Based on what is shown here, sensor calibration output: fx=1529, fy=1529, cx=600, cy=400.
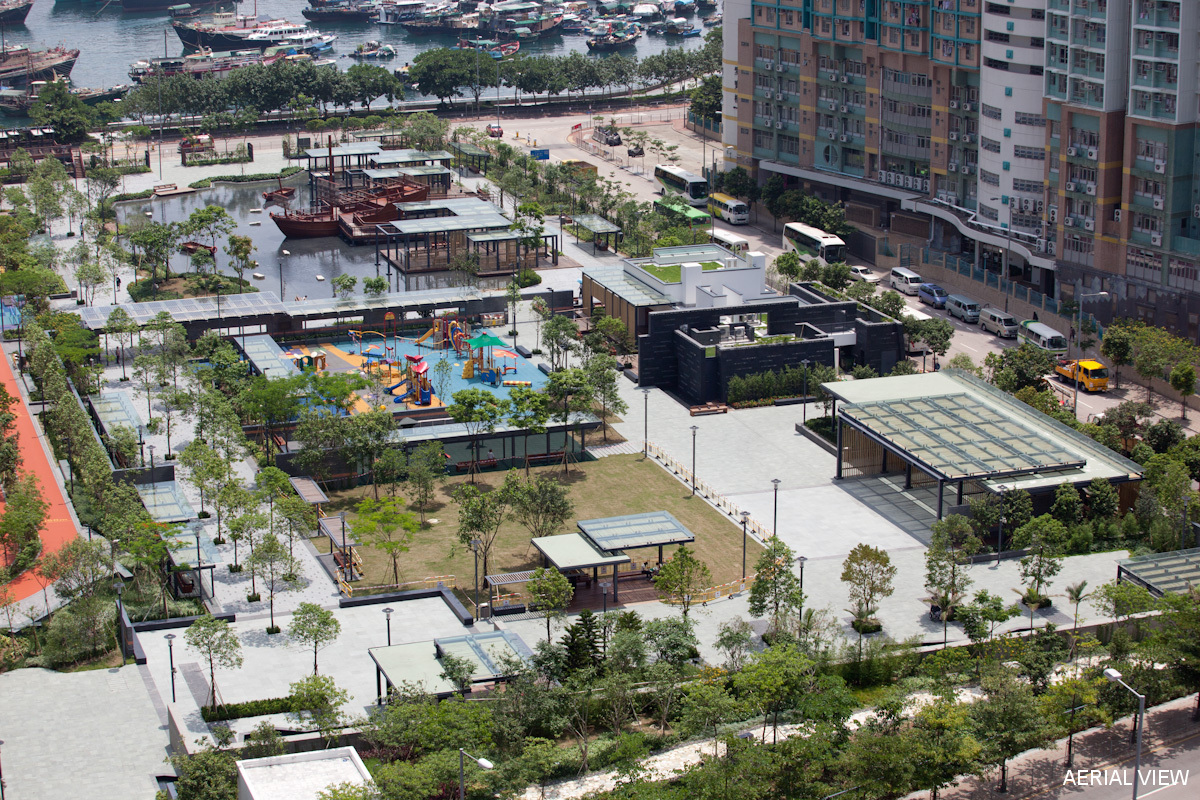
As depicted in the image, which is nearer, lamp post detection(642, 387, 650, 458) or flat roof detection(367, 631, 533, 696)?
flat roof detection(367, 631, 533, 696)

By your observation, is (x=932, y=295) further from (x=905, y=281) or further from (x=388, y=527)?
(x=388, y=527)

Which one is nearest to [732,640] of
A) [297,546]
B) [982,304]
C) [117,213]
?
[297,546]

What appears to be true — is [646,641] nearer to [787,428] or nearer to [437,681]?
[437,681]

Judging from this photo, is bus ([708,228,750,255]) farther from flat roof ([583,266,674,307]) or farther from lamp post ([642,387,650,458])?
lamp post ([642,387,650,458])

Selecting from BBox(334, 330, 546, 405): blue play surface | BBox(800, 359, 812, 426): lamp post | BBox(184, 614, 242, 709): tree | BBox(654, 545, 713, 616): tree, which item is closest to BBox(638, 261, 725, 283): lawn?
BBox(334, 330, 546, 405): blue play surface

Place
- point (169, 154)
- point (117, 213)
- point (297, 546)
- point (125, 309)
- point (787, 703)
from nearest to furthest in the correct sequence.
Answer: point (787, 703), point (297, 546), point (125, 309), point (117, 213), point (169, 154)

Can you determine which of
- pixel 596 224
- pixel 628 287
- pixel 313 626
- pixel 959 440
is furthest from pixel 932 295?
pixel 313 626
